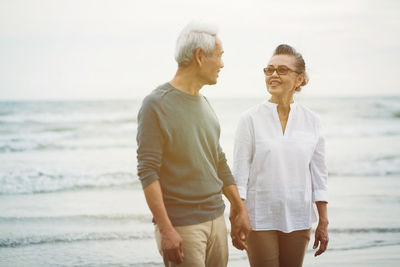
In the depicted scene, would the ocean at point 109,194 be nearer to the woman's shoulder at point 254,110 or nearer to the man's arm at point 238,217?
the man's arm at point 238,217

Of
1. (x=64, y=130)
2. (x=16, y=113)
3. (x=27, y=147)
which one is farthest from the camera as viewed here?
(x=16, y=113)

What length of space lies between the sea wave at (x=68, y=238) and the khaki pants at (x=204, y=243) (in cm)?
375

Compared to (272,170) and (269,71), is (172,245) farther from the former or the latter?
(269,71)

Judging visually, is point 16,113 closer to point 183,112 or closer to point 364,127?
point 364,127

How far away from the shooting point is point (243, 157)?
2473 millimetres

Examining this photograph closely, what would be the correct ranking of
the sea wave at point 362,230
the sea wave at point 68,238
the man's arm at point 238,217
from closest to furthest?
the man's arm at point 238,217 < the sea wave at point 68,238 < the sea wave at point 362,230

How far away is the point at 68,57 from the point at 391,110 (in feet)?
63.5

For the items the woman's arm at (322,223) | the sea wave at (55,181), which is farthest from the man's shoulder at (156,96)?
the sea wave at (55,181)

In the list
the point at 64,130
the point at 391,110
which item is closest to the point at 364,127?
the point at 391,110

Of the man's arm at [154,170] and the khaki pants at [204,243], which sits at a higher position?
the man's arm at [154,170]

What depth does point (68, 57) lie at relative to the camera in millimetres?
28391

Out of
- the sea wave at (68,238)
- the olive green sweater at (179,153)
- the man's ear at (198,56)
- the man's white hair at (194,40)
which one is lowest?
the sea wave at (68,238)

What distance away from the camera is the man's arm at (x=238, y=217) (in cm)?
231

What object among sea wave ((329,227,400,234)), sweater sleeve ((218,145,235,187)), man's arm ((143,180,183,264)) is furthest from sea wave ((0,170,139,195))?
man's arm ((143,180,183,264))
